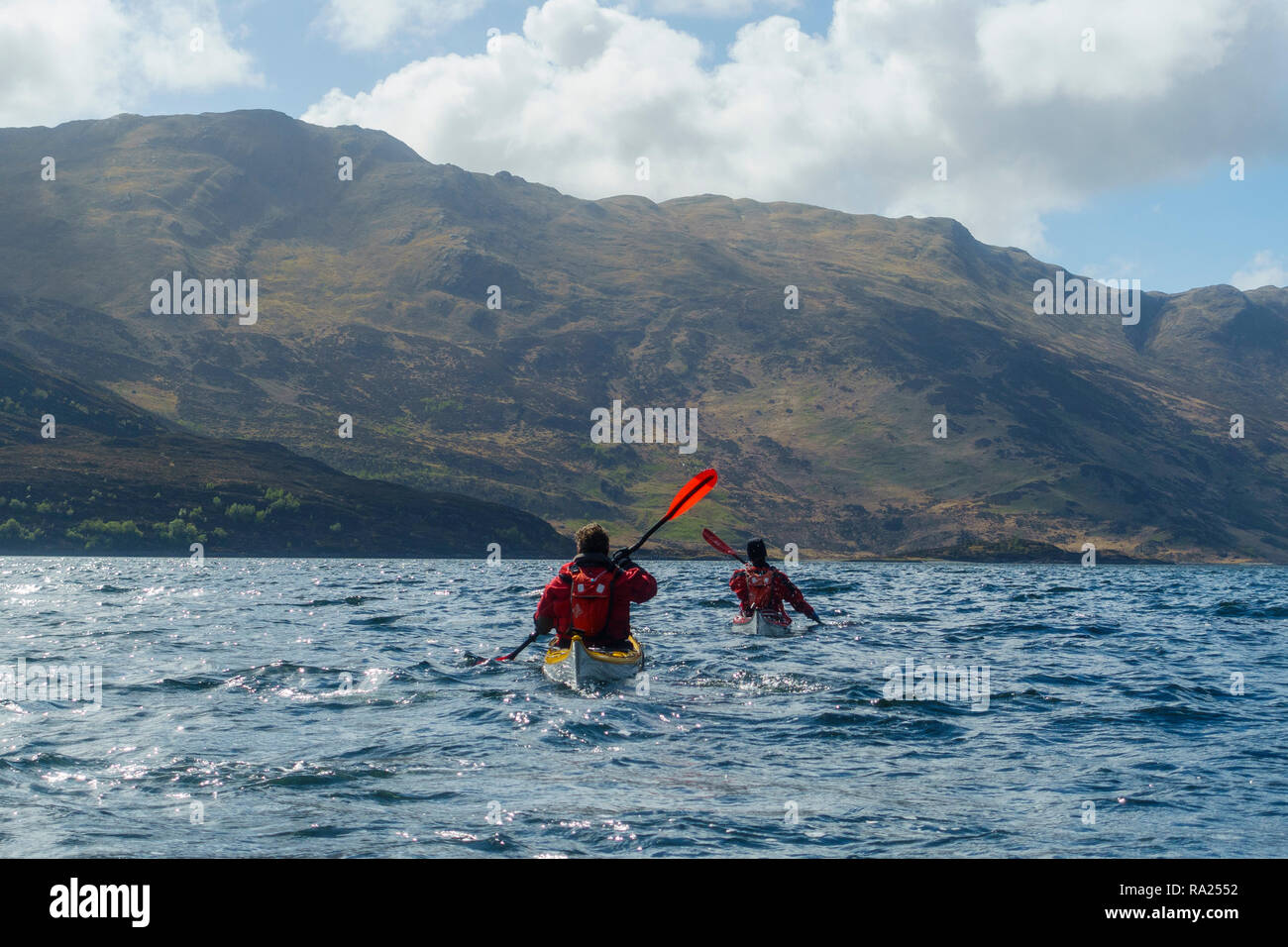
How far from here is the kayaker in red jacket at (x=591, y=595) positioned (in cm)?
2009

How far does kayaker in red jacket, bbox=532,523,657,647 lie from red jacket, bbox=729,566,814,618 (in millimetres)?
9857

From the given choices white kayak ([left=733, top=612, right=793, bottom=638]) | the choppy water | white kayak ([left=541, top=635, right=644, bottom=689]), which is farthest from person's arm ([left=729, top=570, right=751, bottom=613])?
white kayak ([left=541, top=635, right=644, bottom=689])

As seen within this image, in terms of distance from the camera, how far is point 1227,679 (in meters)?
22.5

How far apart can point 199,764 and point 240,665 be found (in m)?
9.96

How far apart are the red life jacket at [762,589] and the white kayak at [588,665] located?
9.73m

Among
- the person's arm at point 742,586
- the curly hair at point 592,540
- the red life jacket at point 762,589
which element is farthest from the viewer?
the person's arm at point 742,586

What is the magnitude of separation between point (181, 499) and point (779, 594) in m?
132

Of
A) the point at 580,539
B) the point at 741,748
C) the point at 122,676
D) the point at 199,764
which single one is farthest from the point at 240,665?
the point at 741,748

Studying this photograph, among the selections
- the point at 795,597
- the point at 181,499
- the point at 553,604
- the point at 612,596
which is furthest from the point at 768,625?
the point at 181,499

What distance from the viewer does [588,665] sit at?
64.0 ft

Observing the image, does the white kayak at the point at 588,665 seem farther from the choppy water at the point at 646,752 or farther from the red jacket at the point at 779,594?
the red jacket at the point at 779,594

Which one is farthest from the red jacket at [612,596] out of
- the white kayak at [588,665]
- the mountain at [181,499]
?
the mountain at [181,499]

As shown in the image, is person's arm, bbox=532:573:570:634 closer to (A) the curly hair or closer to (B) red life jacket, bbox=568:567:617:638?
(B) red life jacket, bbox=568:567:617:638

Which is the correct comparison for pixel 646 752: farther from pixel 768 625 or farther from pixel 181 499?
pixel 181 499
